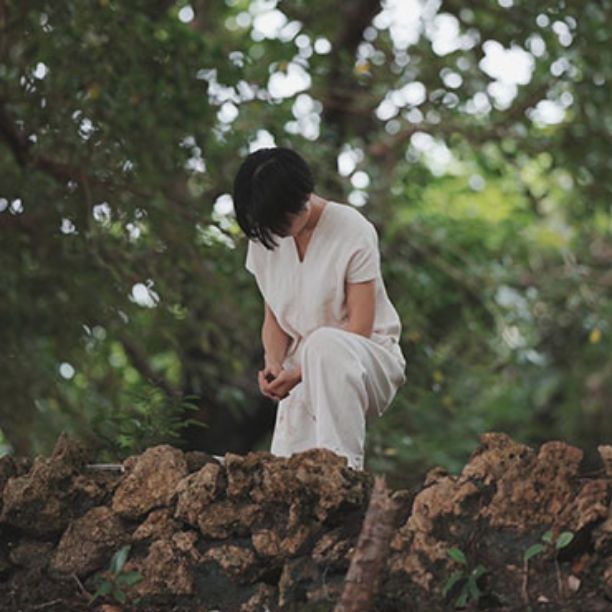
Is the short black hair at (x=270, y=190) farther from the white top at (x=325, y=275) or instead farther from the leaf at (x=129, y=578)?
the leaf at (x=129, y=578)

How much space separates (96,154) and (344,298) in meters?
3.22

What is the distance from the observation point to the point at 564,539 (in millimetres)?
3580

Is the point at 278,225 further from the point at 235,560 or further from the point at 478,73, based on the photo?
the point at 478,73

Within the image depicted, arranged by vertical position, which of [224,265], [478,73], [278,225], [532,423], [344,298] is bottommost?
[532,423]

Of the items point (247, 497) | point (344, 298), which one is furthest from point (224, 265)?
point (247, 497)

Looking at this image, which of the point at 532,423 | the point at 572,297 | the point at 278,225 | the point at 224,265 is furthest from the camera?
the point at 532,423

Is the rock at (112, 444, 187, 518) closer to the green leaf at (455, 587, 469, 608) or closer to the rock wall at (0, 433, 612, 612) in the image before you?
the rock wall at (0, 433, 612, 612)

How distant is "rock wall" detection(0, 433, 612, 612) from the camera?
365cm

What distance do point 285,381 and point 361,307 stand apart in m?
0.34

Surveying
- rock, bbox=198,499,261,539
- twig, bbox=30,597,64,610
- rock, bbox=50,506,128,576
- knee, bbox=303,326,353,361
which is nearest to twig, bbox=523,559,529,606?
rock, bbox=198,499,261,539

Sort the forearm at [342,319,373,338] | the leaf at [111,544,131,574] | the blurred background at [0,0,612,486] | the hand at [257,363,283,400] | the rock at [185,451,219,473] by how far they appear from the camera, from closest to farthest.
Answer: the leaf at [111,544,131,574], the rock at [185,451,219,473], the forearm at [342,319,373,338], the hand at [257,363,283,400], the blurred background at [0,0,612,486]

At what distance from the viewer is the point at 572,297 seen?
1056 cm

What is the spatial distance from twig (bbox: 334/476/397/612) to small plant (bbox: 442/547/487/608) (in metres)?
0.32

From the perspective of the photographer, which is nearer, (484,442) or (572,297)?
(484,442)
